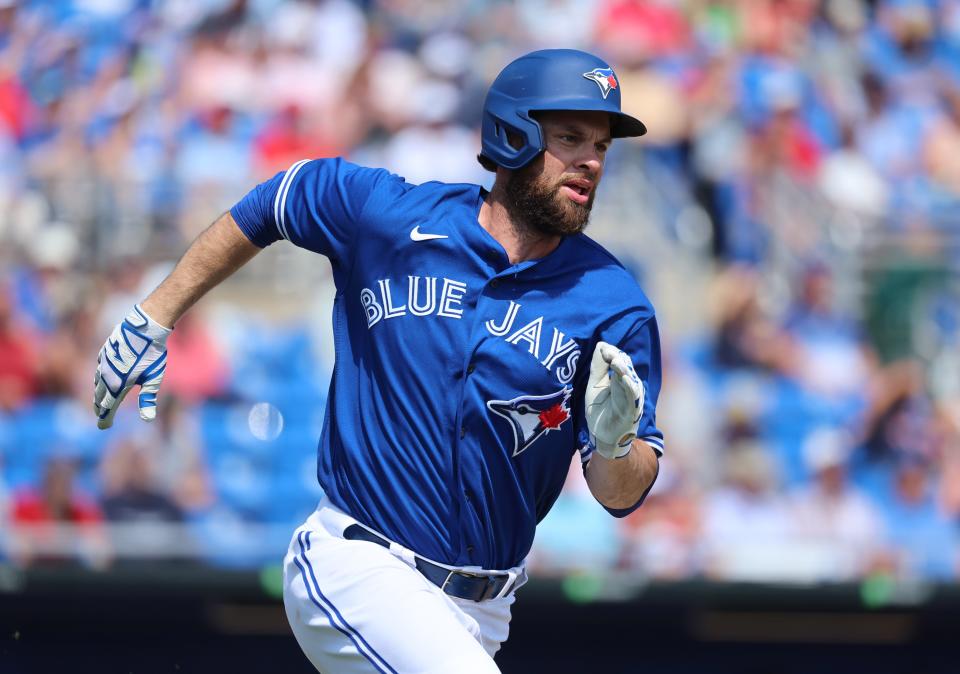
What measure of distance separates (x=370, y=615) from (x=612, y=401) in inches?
30.5

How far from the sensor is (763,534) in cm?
738

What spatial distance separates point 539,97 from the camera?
3484 millimetres

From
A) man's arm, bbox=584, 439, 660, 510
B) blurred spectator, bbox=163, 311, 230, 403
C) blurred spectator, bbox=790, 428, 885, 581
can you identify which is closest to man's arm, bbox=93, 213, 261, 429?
man's arm, bbox=584, 439, 660, 510

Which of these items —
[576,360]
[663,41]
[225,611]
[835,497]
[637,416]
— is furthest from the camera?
[663,41]

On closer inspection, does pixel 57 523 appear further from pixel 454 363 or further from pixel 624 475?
pixel 624 475

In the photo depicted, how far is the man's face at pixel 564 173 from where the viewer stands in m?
3.49

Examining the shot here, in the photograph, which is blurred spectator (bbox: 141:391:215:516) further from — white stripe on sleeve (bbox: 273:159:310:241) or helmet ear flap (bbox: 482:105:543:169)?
helmet ear flap (bbox: 482:105:543:169)

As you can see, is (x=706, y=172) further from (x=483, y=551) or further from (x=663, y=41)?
(x=483, y=551)

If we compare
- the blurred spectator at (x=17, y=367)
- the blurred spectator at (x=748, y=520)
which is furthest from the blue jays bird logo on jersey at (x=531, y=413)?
the blurred spectator at (x=17, y=367)

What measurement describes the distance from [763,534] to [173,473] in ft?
10.8

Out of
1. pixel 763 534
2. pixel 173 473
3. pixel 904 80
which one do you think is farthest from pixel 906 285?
pixel 173 473

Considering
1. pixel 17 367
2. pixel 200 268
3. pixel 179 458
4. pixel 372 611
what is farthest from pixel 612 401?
pixel 17 367

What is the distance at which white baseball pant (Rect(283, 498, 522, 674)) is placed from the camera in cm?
318

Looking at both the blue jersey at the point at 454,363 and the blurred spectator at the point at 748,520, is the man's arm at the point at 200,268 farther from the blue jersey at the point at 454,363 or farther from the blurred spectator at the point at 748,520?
the blurred spectator at the point at 748,520
